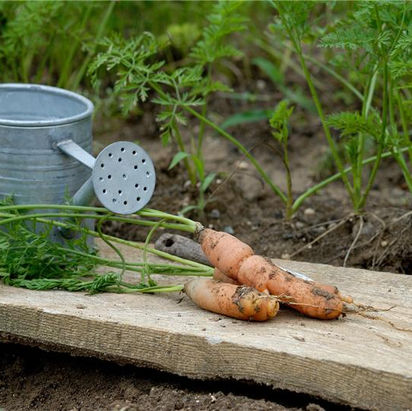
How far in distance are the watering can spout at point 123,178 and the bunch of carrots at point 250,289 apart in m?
0.23

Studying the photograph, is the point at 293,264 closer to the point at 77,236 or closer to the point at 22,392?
the point at 77,236

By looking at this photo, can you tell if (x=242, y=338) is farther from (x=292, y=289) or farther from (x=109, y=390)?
(x=109, y=390)

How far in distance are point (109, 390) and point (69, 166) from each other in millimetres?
728

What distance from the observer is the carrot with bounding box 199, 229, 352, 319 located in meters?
2.32

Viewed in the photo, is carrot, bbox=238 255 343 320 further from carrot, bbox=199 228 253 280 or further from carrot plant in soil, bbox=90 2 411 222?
carrot plant in soil, bbox=90 2 411 222

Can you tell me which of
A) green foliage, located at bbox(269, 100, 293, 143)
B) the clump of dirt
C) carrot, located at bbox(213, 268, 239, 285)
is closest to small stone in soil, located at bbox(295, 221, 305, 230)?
the clump of dirt

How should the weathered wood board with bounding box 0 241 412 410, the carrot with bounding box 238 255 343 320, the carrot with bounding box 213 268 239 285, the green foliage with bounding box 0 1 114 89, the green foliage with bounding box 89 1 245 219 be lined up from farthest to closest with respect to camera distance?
the green foliage with bounding box 0 1 114 89
the green foliage with bounding box 89 1 245 219
the carrot with bounding box 213 268 239 285
the carrot with bounding box 238 255 343 320
the weathered wood board with bounding box 0 241 412 410

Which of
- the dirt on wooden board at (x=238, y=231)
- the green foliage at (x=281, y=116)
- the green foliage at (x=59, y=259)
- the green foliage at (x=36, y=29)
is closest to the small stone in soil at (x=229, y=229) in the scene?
the dirt on wooden board at (x=238, y=231)

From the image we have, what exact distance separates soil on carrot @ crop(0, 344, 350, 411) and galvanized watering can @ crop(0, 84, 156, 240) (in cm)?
47

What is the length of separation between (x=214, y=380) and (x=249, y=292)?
0.82 feet

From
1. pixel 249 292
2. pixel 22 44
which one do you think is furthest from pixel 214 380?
pixel 22 44

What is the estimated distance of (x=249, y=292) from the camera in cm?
229

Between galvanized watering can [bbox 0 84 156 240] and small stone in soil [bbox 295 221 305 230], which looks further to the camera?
small stone in soil [bbox 295 221 305 230]

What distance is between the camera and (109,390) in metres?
2.37
